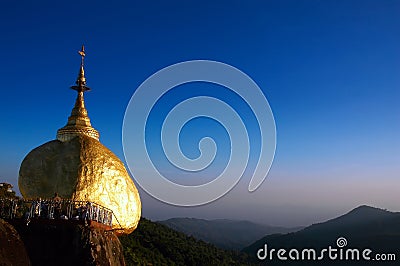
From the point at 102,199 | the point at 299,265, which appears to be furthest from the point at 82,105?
the point at 299,265

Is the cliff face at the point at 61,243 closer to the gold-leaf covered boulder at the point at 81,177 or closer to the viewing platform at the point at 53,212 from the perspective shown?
the viewing platform at the point at 53,212

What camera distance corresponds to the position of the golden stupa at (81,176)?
19.7m

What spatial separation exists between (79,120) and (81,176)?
3.78 metres

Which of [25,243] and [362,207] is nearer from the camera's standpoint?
[25,243]

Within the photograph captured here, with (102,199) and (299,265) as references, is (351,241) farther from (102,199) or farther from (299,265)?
(102,199)

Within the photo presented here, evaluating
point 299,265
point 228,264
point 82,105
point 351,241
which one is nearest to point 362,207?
point 351,241

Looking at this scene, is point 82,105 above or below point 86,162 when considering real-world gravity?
above

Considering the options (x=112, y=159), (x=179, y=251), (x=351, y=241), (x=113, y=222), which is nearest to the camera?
(x=113, y=222)

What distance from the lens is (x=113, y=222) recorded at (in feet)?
64.7

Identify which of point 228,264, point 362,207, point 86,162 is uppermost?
point 362,207

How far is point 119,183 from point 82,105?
4870mm

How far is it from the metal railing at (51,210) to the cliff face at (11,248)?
92cm

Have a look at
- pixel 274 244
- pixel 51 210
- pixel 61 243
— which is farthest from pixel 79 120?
pixel 274 244

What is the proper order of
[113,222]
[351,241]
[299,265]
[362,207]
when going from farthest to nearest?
1. [362,207]
2. [351,241]
3. [299,265]
4. [113,222]
